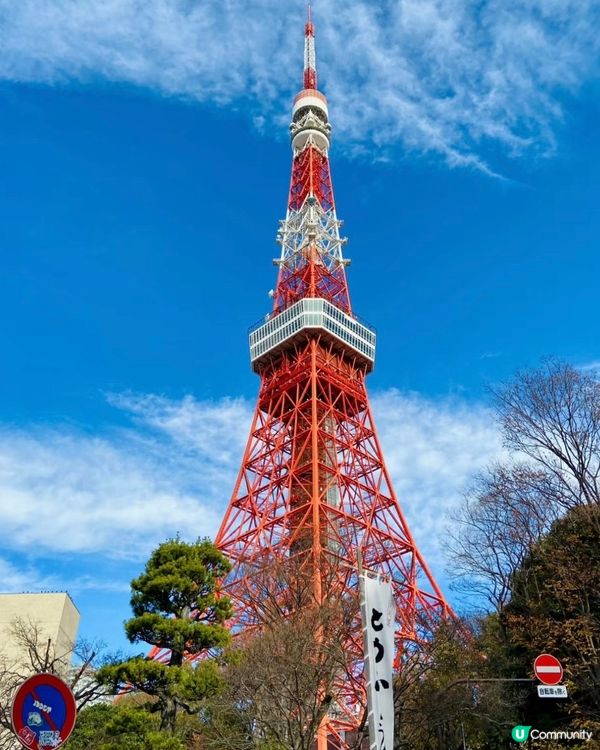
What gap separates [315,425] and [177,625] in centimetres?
1510

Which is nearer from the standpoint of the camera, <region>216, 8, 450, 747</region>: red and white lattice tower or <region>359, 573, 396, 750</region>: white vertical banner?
<region>359, 573, 396, 750</region>: white vertical banner

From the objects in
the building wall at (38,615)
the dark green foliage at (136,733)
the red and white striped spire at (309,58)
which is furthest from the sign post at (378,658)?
the red and white striped spire at (309,58)

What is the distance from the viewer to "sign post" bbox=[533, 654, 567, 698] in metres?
7.66

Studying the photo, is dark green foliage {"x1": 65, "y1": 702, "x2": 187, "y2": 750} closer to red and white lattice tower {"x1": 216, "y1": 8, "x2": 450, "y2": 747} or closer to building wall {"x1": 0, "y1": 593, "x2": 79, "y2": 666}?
red and white lattice tower {"x1": 216, "y1": 8, "x2": 450, "y2": 747}

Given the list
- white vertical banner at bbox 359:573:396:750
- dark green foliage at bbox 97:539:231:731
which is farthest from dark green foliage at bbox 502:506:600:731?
dark green foliage at bbox 97:539:231:731

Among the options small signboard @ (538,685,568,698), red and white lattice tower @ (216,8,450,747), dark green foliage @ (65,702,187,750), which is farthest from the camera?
red and white lattice tower @ (216,8,450,747)

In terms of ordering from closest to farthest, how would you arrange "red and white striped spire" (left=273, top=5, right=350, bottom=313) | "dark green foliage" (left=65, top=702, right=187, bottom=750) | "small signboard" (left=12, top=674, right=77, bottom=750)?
"small signboard" (left=12, top=674, right=77, bottom=750), "dark green foliage" (left=65, top=702, right=187, bottom=750), "red and white striped spire" (left=273, top=5, right=350, bottom=313)

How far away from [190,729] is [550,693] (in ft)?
25.9

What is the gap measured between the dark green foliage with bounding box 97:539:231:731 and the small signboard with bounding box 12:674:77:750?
8.21m

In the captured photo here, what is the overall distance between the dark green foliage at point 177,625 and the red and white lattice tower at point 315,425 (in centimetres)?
446

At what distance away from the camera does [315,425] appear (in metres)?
26.2

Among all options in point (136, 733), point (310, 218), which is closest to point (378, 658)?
point (136, 733)

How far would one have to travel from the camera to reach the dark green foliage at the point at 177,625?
35.9 ft

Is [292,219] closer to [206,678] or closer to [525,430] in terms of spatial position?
[525,430]
